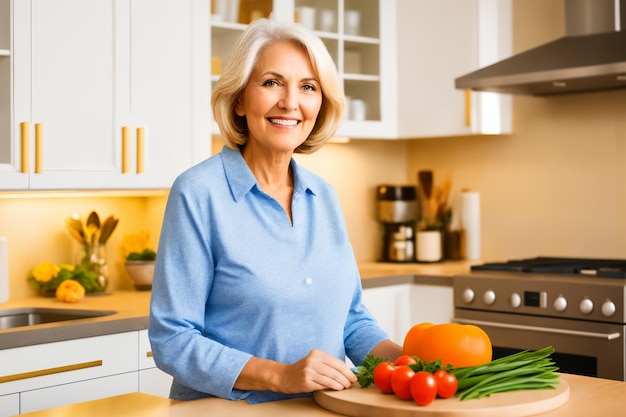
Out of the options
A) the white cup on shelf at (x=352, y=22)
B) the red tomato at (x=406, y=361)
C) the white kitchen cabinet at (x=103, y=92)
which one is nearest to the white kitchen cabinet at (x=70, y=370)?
the white kitchen cabinet at (x=103, y=92)

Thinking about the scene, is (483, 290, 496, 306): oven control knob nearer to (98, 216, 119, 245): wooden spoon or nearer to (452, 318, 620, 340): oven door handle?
(452, 318, 620, 340): oven door handle

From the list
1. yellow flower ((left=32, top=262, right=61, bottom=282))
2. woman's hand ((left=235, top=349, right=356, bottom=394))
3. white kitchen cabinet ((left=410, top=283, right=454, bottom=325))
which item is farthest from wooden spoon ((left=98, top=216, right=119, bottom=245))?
woman's hand ((left=235, top=349, right=356, bottom=394))

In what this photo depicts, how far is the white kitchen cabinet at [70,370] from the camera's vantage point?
2.45 m

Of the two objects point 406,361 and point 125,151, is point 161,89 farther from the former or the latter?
point 406,361

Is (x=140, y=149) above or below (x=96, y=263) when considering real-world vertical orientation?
above

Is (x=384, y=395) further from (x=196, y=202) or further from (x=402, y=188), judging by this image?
(x=402, y=188)

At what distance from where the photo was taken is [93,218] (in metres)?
3.30

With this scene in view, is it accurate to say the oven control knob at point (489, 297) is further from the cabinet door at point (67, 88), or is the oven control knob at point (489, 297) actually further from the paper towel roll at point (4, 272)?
the paper towel roll at point (4, 272)

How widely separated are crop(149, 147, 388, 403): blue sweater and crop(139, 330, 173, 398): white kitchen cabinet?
40.4 inches

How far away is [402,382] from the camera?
4.61 ft

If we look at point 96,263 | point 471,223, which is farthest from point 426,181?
point 96,263

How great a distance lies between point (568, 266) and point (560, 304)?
29 centimetres

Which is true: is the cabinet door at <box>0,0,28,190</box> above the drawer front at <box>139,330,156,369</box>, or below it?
above

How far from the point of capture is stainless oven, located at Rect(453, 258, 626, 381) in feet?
9.77
